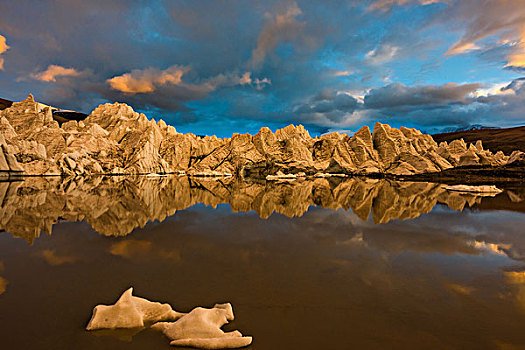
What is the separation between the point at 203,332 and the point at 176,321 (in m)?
0.52

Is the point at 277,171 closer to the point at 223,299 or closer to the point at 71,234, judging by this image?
the point at 71,234

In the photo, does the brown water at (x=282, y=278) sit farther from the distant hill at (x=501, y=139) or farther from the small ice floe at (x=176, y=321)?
the distant hill at (x=501, y=139)

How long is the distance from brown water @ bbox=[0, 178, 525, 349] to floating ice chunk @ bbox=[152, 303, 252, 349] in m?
0.18

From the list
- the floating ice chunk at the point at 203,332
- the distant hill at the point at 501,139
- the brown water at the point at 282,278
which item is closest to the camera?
the floating ice chunk at the point at 203,332

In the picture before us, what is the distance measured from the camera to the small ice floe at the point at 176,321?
3764mm

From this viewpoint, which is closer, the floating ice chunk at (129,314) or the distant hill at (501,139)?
the floating ice chunk at (129,314)

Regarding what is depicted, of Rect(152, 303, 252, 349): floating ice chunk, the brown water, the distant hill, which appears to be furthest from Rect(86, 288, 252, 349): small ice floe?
the distant hill

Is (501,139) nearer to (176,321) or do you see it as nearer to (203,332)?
(203,332)

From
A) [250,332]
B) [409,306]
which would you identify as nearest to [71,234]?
[250,332]

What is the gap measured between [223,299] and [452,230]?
35.6ft

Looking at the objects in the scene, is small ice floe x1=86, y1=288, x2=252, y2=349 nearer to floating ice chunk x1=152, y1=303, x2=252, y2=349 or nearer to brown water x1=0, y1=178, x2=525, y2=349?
floating ice chunk x1=152, y1=303, x2=252, y2=349

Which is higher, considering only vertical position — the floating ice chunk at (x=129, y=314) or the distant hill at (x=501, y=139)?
the distant hill at (x=501, y=139)

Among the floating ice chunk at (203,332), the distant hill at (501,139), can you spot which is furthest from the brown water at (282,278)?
the distant hill at (501,139)

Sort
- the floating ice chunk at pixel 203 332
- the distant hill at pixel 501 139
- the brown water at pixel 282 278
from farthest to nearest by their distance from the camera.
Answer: the distant hill at pixel 501 139, the brown water at pixel 282 278, the floating ice chunk at pixel 203 332
